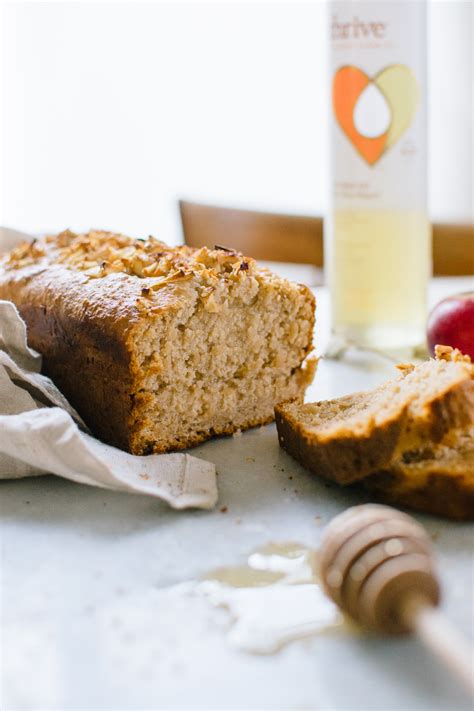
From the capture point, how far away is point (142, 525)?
1300 millimetres

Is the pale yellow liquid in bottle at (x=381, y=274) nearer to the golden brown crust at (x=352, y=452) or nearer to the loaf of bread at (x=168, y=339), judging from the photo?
the loaf of bread at (x=168, y=339)

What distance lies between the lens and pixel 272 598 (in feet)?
3.53

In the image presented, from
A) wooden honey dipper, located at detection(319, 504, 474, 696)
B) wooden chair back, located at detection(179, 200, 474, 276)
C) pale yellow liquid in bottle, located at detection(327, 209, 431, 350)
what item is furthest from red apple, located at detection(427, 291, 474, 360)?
wooden chair back, located at detection(179, 200, 474, 276)

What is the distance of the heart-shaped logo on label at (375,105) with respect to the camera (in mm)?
2262

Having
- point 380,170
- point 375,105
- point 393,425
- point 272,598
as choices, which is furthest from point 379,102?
point 272,598

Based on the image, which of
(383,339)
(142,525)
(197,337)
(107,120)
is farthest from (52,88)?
(142,525)

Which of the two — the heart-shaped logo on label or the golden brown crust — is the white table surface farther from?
the heart-shaped logo on label

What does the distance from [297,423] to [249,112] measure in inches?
160

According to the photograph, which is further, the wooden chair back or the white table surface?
the wooden chair back

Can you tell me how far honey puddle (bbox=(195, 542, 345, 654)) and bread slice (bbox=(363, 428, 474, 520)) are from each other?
184 millimetres

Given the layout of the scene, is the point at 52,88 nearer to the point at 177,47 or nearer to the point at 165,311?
the point at 177,47

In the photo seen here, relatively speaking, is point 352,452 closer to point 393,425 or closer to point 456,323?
point 393,425

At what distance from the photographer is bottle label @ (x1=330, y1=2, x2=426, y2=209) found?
2238 mm

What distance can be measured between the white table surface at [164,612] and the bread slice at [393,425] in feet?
0.23
